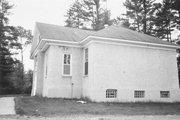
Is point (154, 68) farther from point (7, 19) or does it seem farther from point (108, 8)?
point (7, 19)

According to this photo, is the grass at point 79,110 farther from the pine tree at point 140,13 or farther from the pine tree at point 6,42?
the pine tree at point 140,13

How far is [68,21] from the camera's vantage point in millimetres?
33094

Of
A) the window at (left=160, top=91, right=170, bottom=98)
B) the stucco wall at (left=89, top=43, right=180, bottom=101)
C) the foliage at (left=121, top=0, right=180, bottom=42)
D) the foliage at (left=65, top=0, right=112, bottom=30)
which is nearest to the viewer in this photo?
the stucco wall at (left=89, top=43, right=180, bottom=101)

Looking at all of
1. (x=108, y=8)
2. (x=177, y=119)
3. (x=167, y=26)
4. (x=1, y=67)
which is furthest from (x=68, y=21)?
(x=177, y=119)

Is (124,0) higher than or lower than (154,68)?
higher

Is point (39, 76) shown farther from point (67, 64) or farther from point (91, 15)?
point (91, 15)

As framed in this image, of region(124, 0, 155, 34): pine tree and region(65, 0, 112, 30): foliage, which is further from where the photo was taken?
region(65, 0, 112, 30): foliage

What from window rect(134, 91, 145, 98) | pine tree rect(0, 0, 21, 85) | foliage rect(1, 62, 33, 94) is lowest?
foliage rect(1, 62, 33, 94)

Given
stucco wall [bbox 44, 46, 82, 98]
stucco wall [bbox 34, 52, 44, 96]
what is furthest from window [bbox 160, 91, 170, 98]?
stucco wall [bbox 34, 52, 44, 96]

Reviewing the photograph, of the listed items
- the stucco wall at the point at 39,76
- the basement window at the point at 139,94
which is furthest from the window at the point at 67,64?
the basement window at the point at 139,94

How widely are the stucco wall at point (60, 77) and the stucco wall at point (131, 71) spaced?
6.44 feet

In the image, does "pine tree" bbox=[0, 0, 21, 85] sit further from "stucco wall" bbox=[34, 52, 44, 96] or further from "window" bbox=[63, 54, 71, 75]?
"window" bbox=[63, 54, 71, 75]

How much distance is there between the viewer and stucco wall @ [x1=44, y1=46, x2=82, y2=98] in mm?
11539

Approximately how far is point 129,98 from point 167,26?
1470cm
